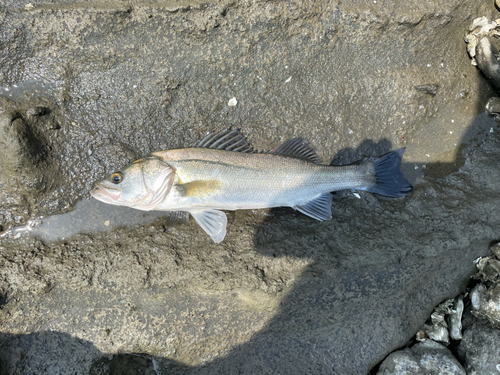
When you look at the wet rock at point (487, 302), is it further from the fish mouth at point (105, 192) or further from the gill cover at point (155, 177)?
the fish mouth at point (105, 192)

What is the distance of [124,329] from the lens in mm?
3342

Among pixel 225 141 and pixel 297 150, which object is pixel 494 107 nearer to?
pixel 297 150

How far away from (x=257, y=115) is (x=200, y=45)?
3.66ft

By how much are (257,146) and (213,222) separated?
1210 mm

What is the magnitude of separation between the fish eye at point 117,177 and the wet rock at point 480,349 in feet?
15.2

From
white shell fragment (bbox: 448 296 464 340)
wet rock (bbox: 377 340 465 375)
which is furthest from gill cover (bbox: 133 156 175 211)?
white shell fragment (bbox: 448 296 464 340)

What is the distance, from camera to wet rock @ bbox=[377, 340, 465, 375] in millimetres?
3430

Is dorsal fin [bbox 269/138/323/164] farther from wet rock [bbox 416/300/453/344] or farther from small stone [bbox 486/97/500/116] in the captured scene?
small stone [bbox 486/97/500/116]

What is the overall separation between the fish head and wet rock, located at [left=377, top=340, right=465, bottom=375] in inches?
127

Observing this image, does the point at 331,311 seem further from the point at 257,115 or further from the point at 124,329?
the point at 257,115

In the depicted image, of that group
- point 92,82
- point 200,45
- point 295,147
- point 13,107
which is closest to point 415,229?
point 295,147

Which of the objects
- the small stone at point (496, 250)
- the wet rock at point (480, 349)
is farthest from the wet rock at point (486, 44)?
the wet rock at point (480, 349)

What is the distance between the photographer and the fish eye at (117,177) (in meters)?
3.37

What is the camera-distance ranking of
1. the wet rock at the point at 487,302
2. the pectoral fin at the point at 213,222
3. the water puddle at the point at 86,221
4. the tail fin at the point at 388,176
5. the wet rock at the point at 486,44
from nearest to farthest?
the pectoral fin at the point at 213,222, the wet rock at the point at 487,302, the tail fin at the point at 388,176, the water puddle at the point at 86,221, the wet rock at the point at 486,44
